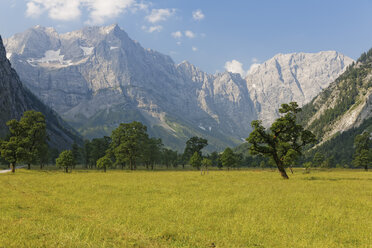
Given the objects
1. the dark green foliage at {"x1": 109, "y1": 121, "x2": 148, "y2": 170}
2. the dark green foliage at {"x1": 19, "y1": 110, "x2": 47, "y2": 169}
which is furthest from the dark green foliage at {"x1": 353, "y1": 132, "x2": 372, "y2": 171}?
the dark green foliage at {"x1": 19, "y1": 110, "x2": 47, "y2": 169}

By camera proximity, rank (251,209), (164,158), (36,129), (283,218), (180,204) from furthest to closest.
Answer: (164,158) → (36,129) → (180,204) → (251,209) → (283,218)

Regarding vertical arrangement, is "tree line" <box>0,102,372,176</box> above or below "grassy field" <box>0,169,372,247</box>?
above

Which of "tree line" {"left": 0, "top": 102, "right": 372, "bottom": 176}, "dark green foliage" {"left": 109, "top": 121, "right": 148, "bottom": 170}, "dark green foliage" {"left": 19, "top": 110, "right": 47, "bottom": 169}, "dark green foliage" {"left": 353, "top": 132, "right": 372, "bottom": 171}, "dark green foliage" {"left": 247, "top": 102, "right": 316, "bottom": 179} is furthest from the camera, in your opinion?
"dark green foliage" {"left": 353, "top": 132, "right": 372, "bottom": 171}

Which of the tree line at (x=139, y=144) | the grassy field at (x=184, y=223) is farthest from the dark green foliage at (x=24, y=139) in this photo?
the grassy field at (x=184, y=223)

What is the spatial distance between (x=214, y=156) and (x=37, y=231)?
17690 centimetres

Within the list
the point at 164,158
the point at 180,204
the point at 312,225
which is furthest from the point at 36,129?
the point at 164,158

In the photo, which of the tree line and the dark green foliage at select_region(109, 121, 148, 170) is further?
the dark green foliage at select_region(109, 121, 148, 170)

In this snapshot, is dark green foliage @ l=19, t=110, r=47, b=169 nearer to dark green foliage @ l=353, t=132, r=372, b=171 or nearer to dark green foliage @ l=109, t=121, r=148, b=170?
dark green foliage @ l=109, t=121, r=148, b=170

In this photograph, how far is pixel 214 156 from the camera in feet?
611

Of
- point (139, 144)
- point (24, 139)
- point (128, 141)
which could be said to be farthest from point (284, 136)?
point (24, 139)

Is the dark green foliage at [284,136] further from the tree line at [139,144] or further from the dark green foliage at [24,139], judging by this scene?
the dark green foliage at [24,139]

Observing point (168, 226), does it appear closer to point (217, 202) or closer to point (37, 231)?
point (37, 231)

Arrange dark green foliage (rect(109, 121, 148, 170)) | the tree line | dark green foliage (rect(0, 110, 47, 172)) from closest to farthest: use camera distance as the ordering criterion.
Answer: the tree line < dark green foliage (rect(0, 110, 47, 172)) < dark green foliage (rect(109, 121, 148, 170))

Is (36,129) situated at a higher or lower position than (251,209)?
higher
